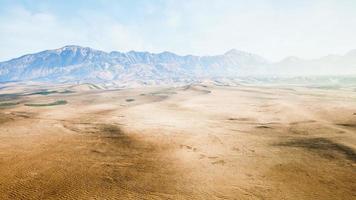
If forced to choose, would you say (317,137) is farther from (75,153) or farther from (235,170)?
(75,153)

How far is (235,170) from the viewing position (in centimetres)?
2178

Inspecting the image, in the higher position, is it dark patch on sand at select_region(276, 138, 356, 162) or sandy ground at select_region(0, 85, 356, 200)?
dark patch on sand at select_region(276, 138, 356, 162)

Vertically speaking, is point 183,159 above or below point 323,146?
below

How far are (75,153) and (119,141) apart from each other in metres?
5.50

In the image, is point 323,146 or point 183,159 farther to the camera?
point 323,146

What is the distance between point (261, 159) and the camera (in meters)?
24.0

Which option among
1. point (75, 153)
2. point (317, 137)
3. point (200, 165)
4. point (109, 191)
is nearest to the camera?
point (109, 191)

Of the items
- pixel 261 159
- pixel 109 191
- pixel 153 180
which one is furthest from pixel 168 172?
pixel 261 159

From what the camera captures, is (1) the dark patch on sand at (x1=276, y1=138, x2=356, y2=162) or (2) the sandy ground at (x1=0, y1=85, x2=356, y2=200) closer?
(2) the sandy ground at (x1=0, y1=85, x2=356, y2=200)

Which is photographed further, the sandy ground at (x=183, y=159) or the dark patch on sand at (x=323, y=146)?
the dark patch on sand at (x=323, y=146)

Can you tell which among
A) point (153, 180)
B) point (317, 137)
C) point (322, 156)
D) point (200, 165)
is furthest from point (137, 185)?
point (317, 137)

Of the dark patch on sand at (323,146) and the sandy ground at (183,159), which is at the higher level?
the dark patch on sand at (323,146)

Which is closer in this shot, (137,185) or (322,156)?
(137,185)

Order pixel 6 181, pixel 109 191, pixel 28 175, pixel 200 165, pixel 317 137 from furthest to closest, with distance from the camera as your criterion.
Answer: pixel 317 137 → pixel 200 165 → pixel 28 175 → pixel 6 181 → pixel 109 191
